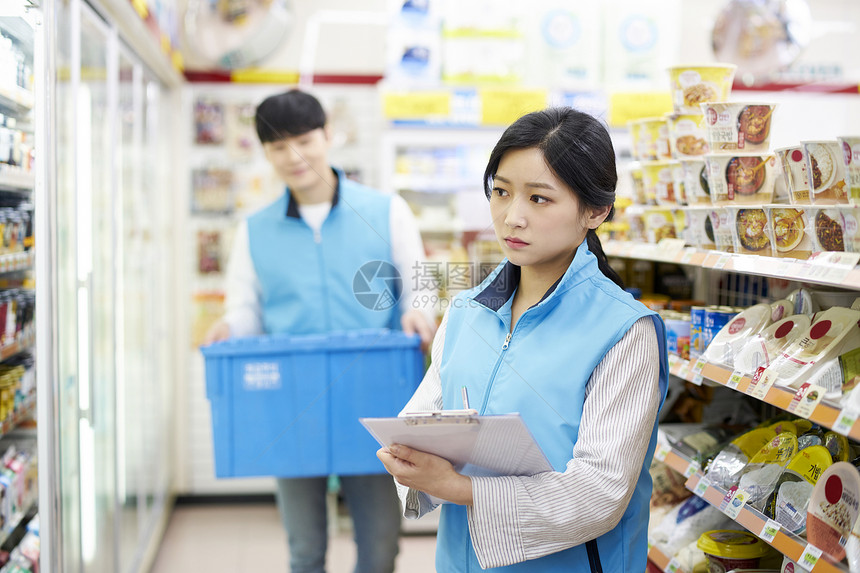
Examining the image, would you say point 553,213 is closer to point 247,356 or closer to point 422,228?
point 247,356

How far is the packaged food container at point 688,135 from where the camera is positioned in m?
2.21

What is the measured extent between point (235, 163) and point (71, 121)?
2626mm

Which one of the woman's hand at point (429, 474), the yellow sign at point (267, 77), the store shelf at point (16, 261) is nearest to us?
the woman's hand at point (429, 474)

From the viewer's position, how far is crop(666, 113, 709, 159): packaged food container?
7.23 feet

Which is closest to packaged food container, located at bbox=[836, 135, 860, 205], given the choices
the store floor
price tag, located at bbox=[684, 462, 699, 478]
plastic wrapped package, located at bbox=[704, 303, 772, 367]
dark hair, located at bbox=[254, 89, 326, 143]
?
plastic wrapped package, located at bbox=[704, 303, 772, 367]

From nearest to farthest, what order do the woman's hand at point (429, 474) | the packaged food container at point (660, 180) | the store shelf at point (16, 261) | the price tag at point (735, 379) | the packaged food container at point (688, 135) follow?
the woman's hand at point (429, 474), the price tag at point (735, 379), the store shelf at point (16, 261), the packaged food container at point (688, 135), the packaged food container at point (660, 180)

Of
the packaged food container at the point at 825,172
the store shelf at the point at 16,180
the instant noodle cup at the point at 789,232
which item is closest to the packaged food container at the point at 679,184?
the instant noodle cup at the point at 789,232

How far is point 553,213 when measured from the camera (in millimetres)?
1459

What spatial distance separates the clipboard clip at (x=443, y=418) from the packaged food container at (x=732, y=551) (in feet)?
3.70

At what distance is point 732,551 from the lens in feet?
6.65

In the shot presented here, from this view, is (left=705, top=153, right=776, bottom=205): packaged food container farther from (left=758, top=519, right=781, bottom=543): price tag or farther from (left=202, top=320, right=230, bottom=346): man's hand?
(left=202, top=320, right=230, bottom=346): man's hand

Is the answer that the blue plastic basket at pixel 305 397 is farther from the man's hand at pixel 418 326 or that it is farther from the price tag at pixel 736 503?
the price tag at pixel 736 503

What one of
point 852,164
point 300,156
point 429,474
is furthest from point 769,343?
point 300,156

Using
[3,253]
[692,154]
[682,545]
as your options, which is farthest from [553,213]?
[3,253]
